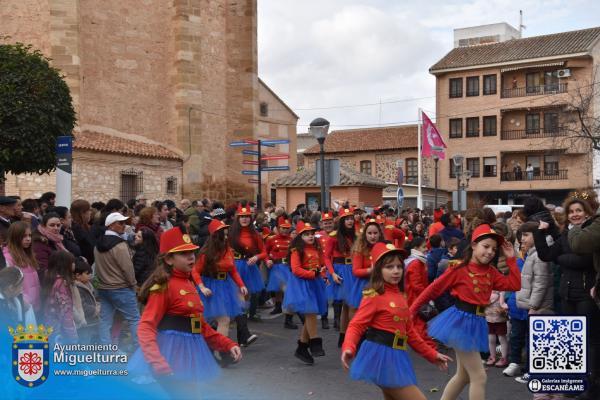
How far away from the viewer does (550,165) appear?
48.5m

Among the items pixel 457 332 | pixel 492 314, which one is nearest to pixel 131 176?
pixel 492 314

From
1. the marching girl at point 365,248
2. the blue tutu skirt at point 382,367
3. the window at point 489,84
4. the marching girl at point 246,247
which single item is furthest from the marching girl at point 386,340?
the window at point 489,84

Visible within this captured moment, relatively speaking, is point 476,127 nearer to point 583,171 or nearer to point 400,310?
point 583,171

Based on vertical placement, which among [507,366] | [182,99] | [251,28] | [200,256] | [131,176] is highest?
[251,28]

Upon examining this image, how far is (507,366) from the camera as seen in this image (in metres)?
8.72

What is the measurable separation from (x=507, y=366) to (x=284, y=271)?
445 cm

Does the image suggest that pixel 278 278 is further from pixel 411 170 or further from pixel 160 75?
pixel 411 170

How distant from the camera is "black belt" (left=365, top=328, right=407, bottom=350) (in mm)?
5274

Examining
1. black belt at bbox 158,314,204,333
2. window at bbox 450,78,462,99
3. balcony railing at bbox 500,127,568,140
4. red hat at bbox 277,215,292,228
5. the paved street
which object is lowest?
the paved street

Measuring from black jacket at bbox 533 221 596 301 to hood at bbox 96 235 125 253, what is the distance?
15.7 feet

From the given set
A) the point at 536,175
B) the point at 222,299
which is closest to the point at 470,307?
the point at 222,299

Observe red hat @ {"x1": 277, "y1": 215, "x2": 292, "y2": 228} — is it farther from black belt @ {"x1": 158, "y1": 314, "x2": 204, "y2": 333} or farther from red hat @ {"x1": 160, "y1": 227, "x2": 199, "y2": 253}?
black belt @ {"x1": 158, "y1": 314, "x2": 204, "y2": 333}

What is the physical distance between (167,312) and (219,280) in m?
3.47

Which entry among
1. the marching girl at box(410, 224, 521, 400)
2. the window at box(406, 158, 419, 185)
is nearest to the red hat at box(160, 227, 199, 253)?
the marching girl at box(410, 224, 521, 400)
